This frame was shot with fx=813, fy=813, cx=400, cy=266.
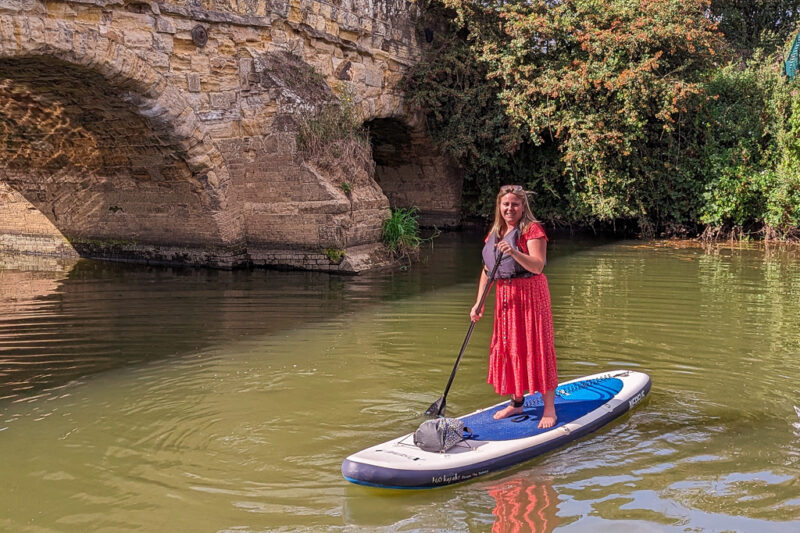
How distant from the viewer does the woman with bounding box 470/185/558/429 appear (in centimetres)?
457

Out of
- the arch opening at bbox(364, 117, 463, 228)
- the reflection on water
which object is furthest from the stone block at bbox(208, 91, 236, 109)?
the reflection on water

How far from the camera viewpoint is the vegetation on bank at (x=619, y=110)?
13.4m

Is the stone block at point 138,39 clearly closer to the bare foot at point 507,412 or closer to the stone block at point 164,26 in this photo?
the stone block at point 164,26

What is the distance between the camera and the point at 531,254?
4.52 meters

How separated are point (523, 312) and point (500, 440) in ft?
2.41

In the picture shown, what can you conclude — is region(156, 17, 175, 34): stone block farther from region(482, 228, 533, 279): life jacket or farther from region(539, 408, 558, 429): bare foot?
region(539, 408, 558, 429): bare foot

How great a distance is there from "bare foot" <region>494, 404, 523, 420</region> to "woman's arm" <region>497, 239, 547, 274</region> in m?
0.86

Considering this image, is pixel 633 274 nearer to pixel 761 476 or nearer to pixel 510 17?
pixel 510 17

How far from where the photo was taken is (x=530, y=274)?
4.61 meters

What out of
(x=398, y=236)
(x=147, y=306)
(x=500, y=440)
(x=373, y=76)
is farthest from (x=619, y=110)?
(x=500, y=440)

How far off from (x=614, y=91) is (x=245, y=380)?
970 centimetres

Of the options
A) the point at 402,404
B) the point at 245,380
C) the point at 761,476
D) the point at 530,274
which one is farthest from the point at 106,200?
the point at 761,476

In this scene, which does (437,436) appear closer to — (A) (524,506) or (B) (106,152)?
(A) (524,506)

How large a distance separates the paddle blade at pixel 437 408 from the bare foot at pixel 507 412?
1.03 ft
